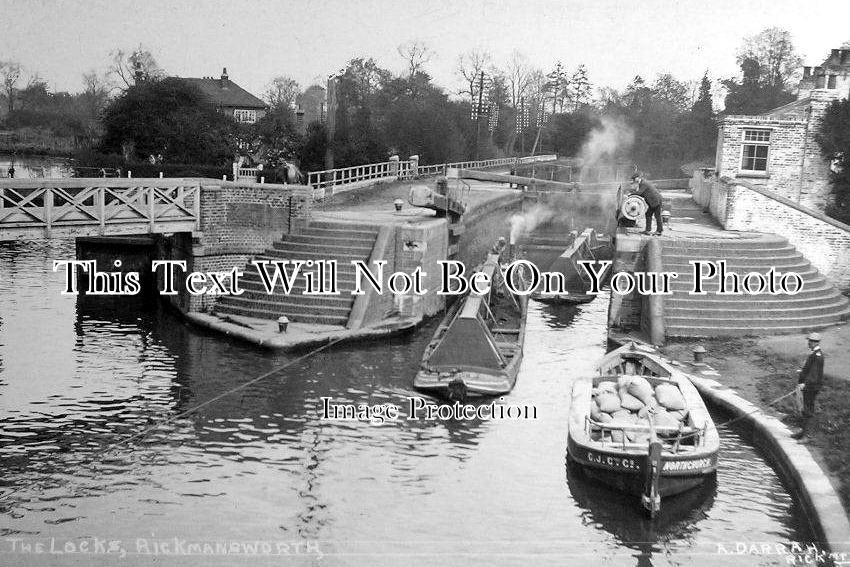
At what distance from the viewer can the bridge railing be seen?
22.1m

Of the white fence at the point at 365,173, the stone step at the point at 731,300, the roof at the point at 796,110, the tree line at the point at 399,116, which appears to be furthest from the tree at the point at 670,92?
the stone step at the point at 731,300

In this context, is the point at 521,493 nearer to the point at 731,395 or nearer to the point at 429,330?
the point at 731,395

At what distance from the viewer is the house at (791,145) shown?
37562mm

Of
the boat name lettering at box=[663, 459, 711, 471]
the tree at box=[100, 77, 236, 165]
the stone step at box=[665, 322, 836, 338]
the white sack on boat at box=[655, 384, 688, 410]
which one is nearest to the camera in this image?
the boat name lettering at box=[663, 459, 711, 471]

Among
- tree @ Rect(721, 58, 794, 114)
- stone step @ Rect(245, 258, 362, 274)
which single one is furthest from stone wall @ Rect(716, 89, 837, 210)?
tree @ Rect(721, 58, 794, 114)

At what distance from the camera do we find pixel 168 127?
172 ft

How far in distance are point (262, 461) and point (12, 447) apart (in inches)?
176

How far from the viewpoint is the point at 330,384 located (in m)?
20.7

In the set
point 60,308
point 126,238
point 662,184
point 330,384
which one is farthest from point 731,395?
point 662,184

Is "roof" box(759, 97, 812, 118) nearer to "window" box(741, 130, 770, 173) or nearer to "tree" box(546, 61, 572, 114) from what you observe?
"window" box(741, 130, 770, 173)

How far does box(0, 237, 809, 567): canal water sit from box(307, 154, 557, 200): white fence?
51.7 feet

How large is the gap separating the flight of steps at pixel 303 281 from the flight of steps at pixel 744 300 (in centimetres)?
907

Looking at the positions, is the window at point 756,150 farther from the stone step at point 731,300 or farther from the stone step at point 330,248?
the stone step at point 330,248

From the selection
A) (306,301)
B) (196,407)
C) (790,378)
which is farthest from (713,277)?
(196,407)
